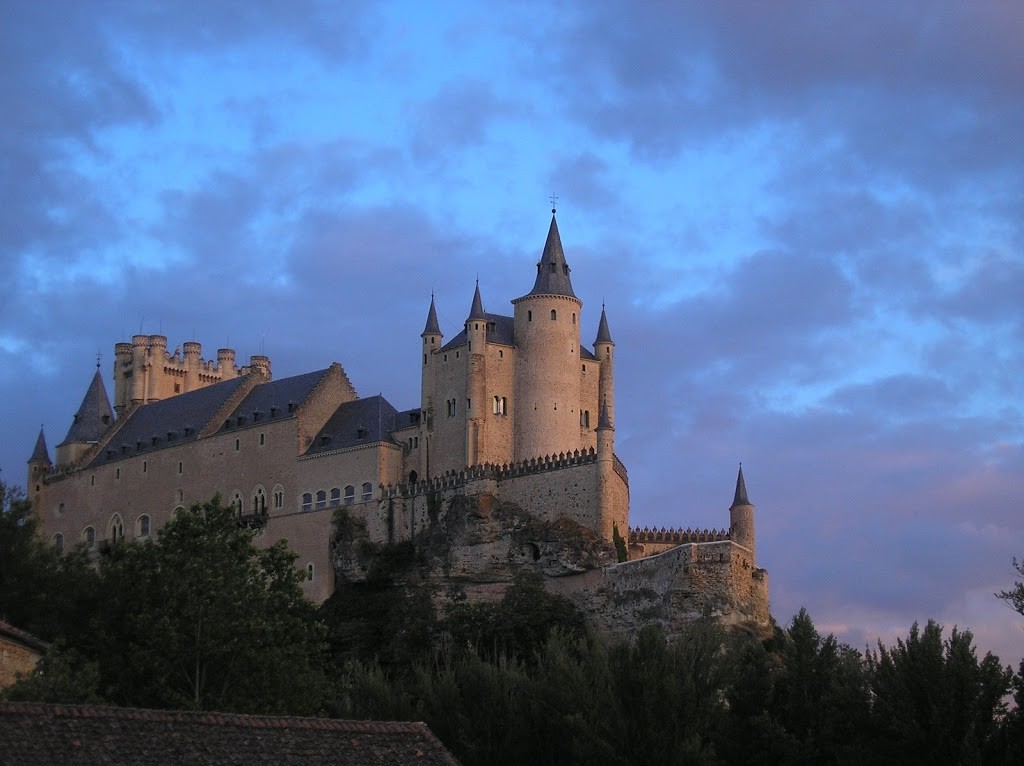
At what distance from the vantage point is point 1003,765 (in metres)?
51.1

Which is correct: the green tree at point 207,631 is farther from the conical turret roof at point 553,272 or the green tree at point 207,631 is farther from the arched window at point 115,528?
the arched window at point 115,528

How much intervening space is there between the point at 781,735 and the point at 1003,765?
8090 millimetres

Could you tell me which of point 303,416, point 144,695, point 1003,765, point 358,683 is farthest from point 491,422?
point 1003,765

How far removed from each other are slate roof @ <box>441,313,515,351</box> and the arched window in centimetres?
2811

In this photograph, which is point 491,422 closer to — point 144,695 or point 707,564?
point 707,564

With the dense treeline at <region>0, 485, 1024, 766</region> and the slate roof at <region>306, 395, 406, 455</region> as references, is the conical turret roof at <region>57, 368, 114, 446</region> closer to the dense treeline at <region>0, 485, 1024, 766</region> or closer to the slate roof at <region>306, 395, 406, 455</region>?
the slate roof at <region>306, 395, 406, 455</region>

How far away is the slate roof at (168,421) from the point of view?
11225cm

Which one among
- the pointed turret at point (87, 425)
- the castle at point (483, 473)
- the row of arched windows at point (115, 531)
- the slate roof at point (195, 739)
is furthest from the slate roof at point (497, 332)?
the slate roof at point (195, 739)

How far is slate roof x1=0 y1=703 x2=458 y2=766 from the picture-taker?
3512 cm

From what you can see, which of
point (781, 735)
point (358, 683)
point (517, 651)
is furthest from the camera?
point (517, 651)

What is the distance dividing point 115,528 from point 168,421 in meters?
7.98

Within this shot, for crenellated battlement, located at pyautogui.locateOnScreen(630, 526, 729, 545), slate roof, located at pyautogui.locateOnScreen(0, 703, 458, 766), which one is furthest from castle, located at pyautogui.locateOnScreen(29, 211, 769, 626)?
slate roof, located at pyautogui.locateOnScreen(0, 703, 458, 766)

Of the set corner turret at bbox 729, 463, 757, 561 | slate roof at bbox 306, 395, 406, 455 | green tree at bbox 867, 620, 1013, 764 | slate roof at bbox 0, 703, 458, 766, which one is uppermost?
slate roof at bbox 306, 395, 406, 455

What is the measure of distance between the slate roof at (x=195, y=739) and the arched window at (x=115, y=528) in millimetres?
76775
